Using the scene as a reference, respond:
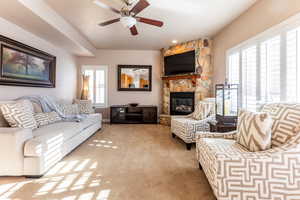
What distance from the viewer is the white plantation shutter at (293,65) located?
2.09 metres

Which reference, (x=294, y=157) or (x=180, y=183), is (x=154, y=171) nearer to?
(x=180, y=183)

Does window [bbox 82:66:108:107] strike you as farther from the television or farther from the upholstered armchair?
the upholstered armchair

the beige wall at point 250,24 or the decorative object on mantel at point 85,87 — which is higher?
the beige wall at point 250,24

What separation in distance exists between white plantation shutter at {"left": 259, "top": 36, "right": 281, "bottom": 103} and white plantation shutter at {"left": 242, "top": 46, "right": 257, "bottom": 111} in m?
0.20

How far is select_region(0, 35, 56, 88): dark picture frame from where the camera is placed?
9.46 ft

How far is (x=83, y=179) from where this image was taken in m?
2.06

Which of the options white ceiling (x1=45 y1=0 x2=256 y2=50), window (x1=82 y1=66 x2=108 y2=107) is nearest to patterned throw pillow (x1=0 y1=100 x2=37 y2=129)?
white ceiling (x1=45 y1=0 x2=256 y2=50)

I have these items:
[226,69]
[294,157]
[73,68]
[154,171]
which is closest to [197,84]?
[226,69]

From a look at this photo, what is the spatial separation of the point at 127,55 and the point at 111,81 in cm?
113

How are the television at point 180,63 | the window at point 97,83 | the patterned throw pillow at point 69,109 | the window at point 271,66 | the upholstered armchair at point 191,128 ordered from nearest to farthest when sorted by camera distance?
the window at point 271,66 < the upholstered armchair at point 191,128 < the patterned throw pillow at point 69,109 < the television at point 180,63 < the window at point 97,83

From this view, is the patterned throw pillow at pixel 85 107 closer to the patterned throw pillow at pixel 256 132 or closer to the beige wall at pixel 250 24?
the beige wall at pixel 250 24

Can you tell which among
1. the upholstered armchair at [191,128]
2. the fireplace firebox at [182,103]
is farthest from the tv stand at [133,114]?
the upholstered armchair at [191,128]

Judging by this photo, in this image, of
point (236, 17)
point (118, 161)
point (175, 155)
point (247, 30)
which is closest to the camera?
point (118, 161)

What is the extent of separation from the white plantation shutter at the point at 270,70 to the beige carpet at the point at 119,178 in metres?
1.55
